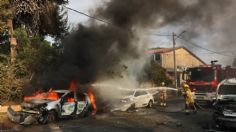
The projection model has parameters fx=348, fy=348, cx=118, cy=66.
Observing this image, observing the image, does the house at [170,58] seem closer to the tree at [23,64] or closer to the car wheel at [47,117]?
the tree at [23,64]

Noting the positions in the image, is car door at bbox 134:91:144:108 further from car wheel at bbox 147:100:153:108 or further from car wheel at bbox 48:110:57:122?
car wheel at bbox 48:110:57:122

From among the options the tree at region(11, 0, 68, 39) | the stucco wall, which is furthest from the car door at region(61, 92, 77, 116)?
the stucco wall

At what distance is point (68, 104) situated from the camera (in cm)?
1572

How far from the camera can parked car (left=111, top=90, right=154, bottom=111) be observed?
1936 cm

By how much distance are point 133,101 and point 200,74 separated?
472 centimetres

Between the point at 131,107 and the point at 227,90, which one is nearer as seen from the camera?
the point at 227,90

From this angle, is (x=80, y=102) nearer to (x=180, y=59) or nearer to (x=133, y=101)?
(x=133, y=101)

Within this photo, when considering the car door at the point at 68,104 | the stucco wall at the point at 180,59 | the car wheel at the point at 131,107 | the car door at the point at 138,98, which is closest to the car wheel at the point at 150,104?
the car door at the point at 138,98

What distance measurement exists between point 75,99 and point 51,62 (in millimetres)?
6759

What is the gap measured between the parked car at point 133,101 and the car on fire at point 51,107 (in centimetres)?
279

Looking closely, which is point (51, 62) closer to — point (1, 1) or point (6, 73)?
point (6, 73)

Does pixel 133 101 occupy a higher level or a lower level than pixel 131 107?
higher

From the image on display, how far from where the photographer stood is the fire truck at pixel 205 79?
20609 millimetres

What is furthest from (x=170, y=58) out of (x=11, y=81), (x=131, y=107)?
(x=11, y=81)
